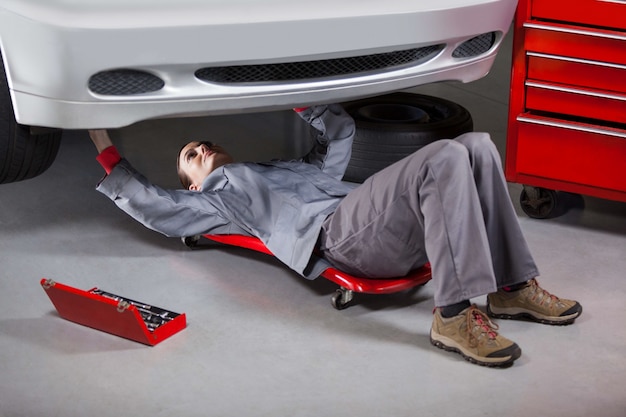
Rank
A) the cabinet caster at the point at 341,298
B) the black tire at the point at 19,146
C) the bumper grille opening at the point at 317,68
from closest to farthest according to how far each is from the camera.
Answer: the bumper grille opening at the point at 317,68, the black tire at the point at 19,146, the cabinet caster at the point at 341,298

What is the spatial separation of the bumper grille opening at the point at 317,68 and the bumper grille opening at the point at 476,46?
0.10 metres

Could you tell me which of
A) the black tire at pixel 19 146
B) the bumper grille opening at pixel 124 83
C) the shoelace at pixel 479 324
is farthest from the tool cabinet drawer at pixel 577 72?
the black tire at pixel 19 146

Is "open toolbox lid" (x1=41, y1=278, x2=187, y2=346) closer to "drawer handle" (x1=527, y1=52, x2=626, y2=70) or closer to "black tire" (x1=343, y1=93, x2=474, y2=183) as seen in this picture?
"black tire" (x1=343, y1=93, x2=474, y2=183)

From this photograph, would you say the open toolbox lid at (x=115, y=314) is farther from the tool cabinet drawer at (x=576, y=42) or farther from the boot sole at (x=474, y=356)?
the tool cabinet drawer at (x=576, y=42)

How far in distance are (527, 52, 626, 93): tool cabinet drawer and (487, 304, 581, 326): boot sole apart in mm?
829

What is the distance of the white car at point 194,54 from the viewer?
2453 mm

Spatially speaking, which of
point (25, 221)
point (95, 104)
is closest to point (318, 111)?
point (95, 104)

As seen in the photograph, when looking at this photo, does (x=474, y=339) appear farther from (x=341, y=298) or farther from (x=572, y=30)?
(x=572, y=30)

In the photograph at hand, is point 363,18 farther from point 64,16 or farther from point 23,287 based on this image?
point 23,287

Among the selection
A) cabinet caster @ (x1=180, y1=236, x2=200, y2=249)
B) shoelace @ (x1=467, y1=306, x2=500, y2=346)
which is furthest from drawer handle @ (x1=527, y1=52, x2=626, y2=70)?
cabinet caster @ (x1=180, y1=236, x2=200, y2=249)

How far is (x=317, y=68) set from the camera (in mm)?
2758

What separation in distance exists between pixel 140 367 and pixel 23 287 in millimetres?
639

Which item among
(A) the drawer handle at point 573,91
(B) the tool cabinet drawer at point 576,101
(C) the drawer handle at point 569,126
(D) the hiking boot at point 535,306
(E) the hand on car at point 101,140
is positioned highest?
(E) the hand on car at point 101,140

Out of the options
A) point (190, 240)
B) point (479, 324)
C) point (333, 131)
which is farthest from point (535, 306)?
point (190, 240)
